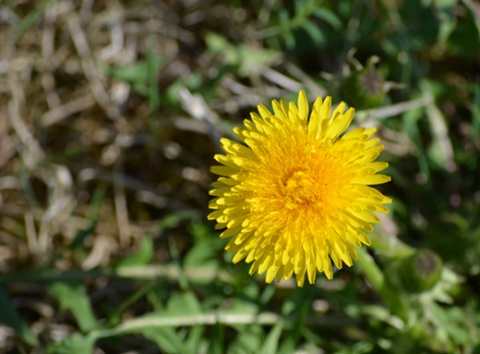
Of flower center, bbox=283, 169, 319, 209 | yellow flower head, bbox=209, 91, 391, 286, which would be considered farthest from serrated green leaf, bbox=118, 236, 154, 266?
flower center, bbox=283, 169, 319, 209

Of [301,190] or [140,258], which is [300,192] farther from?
[140,258]

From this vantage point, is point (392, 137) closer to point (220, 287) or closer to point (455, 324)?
point (455, 324)

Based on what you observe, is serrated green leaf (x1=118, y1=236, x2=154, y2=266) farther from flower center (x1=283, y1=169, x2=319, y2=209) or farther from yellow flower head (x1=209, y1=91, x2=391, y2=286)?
flower center (x1=283, y1=169, x2=319, y2=209)

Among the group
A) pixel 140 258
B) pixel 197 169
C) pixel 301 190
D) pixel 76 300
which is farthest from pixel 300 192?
pixel 197 169

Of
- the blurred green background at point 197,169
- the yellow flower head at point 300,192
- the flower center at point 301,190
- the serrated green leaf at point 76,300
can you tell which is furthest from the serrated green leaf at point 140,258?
the flower center at point 301,190

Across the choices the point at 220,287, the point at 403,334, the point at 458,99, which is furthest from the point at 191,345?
the point at 458,99

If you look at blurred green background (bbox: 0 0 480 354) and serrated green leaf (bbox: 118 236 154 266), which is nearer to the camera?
blurred green background (bbox: 0 0 480 354)

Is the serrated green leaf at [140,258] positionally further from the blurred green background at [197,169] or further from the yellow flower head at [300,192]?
the yellow flower head at [300,192]

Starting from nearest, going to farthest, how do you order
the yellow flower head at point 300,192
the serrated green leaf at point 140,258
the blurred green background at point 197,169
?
the yellow flower head at point 300,192 < the blurred green background at point 197,169 < the serrated green leaf at point 140,258
